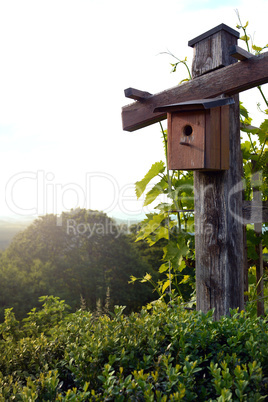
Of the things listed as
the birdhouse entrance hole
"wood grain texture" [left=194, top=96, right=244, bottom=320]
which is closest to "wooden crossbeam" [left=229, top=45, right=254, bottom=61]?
"wood grain texture" [left=194, top=96, right=244, bottom=320]

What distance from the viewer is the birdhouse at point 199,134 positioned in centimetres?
262

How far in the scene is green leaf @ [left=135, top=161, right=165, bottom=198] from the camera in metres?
3.55

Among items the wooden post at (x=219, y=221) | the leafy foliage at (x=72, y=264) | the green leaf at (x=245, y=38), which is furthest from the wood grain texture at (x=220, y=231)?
the leafy foliage at (x=72, y=264)

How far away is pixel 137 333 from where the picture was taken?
2035 millimetres

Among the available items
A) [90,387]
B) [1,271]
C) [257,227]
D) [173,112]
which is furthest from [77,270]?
[90,387]

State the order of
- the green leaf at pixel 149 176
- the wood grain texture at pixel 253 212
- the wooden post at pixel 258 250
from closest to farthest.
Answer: the wood grain texture at pixel 253 212 < the wooden post at pixel 258 250 < the green leaf at pixel 149 176

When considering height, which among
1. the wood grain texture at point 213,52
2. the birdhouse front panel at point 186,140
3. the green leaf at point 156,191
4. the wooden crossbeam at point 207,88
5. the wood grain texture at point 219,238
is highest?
the wood grain texture at point 213,52

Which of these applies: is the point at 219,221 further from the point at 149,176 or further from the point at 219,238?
the point at 149,176

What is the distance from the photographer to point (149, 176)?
357 centimetres

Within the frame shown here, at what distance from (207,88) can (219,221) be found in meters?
1.05

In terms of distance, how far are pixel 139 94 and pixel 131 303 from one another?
6.65 meters

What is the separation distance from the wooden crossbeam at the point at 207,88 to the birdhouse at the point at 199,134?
167 millimetres

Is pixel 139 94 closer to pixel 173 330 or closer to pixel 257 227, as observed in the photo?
pixel 257 227

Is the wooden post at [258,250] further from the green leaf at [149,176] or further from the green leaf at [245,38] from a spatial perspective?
the green leaf at [245,38]
